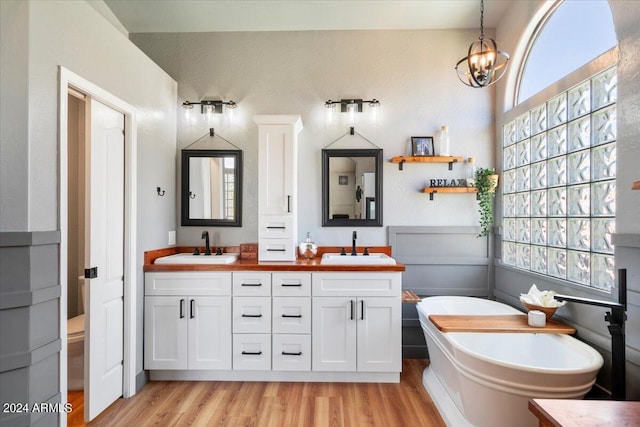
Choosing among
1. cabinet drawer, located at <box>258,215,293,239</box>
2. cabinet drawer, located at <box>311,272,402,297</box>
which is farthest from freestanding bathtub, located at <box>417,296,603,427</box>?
cabinet drawer, located at <box>258,215,293,239</box>

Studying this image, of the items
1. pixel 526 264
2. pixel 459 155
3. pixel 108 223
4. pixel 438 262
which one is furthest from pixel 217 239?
pixel 526 264

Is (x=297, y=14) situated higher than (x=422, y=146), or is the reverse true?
(x=297, y=14)

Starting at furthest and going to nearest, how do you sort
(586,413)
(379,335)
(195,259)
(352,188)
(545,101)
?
(352,188), (195,259), (379,335), (545,101), (586,413)

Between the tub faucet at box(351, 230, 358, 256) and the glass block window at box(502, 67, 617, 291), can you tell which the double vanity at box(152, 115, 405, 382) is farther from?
the glass block window at box(502, 67, 617, 291)

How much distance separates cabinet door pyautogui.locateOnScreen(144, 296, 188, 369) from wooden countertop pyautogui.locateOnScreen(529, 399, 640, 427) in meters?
2.32

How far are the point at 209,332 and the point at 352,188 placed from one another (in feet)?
5.84

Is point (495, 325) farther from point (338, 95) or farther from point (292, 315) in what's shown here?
point (338, 95)

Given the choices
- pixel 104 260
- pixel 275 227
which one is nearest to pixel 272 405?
pixel 275 227

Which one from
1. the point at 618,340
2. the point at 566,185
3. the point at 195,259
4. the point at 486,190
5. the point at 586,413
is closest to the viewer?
the point at 586,413

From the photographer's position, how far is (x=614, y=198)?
1737mm

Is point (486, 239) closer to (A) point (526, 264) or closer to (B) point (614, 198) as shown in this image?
(A) point (526, 264)

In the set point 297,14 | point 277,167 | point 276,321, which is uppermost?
point 297,14

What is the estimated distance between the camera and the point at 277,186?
263 cm

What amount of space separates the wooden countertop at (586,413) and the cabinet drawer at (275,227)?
1.92m
